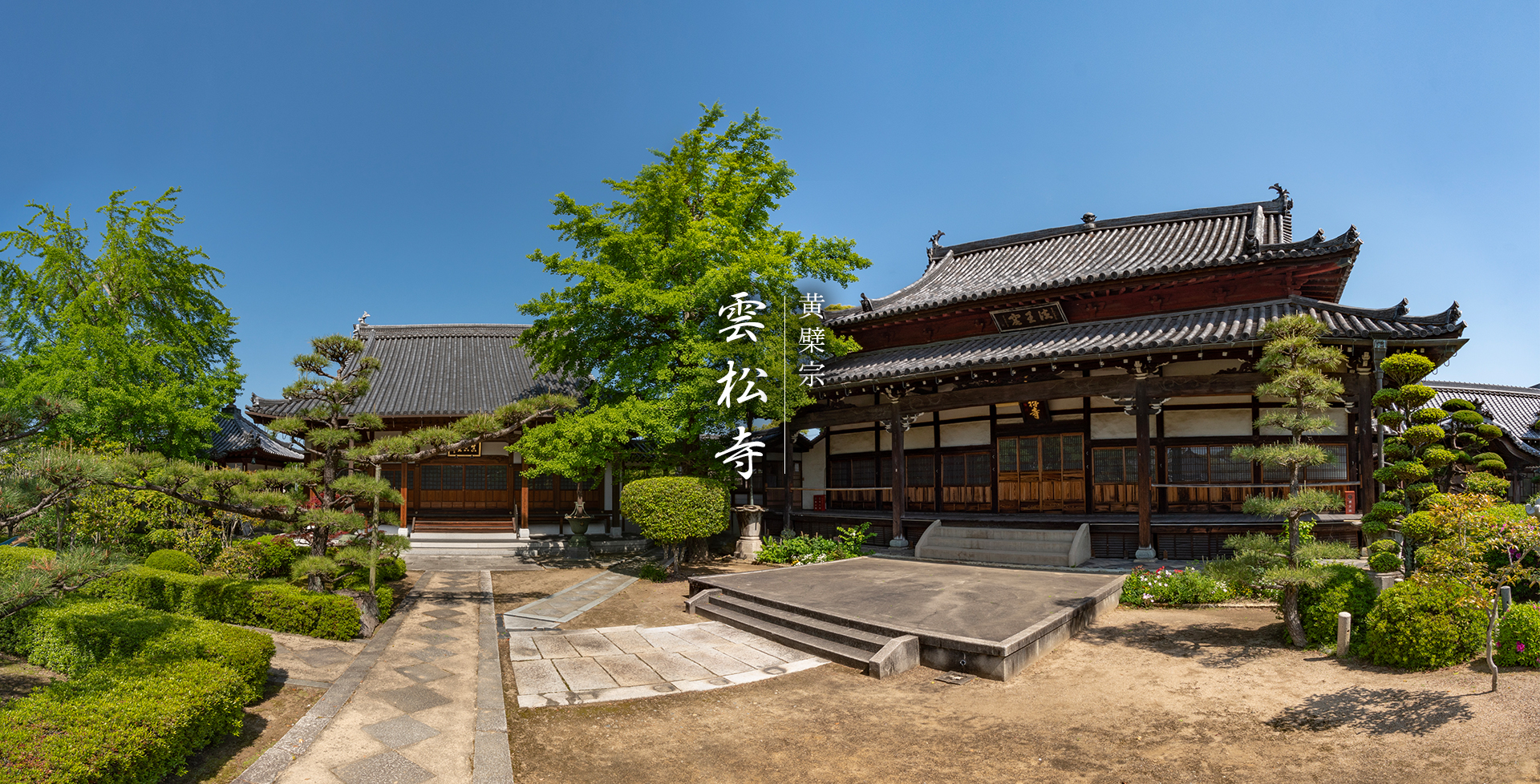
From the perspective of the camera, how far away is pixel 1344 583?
8.41m

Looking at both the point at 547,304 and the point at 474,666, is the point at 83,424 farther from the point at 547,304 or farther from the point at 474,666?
the point at 474,666

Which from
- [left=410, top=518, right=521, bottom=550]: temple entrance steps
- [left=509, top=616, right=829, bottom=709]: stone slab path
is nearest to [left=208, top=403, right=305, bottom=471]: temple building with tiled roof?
[left=410, top=518, right=521, bottom=550]: temple entrance steps

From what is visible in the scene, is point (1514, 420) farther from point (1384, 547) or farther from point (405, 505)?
point (405, 505)

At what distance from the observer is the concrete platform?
8555 mm

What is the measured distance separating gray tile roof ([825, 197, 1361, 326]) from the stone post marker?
5.89 m

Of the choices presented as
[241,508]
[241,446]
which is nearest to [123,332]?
[241,446]

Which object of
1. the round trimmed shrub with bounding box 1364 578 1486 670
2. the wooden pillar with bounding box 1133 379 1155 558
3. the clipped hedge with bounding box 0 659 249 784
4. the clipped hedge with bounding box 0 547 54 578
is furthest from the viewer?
the wooden pillar with bounding box 1133 379 1155 558

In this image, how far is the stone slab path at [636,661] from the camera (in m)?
7.85

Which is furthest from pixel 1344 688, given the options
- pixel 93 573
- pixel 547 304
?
pixel 547 304

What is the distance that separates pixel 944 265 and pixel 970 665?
1765cm

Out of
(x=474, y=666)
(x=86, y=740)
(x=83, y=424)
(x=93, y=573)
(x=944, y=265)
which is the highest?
(x=944, y=265)

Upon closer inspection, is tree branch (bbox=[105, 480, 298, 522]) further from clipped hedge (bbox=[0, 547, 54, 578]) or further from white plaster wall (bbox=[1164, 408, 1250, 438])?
white plaster wall (bbox=[1164, 408, 1250, 438])

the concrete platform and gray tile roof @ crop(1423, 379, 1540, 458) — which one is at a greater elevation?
gray tile roof @ crop(1423, 379, 1540, 458)

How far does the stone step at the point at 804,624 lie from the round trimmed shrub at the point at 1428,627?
5.34m
